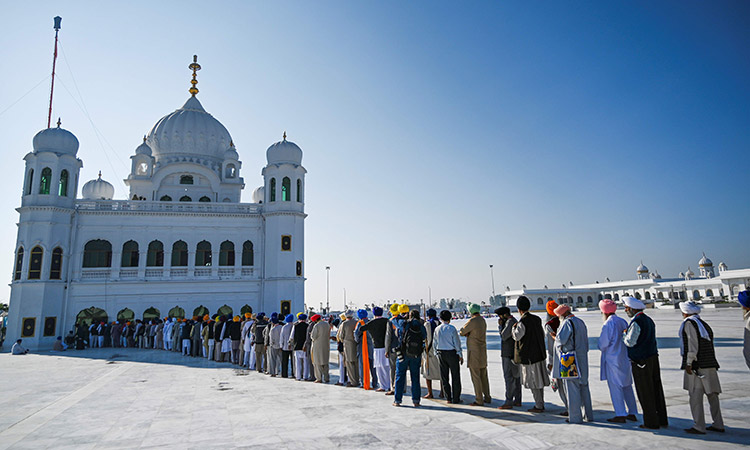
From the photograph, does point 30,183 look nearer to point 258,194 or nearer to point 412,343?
point 258,194

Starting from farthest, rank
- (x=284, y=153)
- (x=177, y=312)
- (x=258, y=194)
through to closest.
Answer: (x=258, y=194) < (x=284, y=153) < (x=177, y=312)

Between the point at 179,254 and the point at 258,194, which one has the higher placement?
the point at 258,194

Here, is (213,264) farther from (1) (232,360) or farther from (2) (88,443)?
(2) (88,443)

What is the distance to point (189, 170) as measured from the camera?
118ft

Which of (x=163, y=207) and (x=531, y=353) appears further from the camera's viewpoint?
(x=163, y=207)

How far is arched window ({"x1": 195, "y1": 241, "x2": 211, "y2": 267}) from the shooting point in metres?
30.9

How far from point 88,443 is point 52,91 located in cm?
3502

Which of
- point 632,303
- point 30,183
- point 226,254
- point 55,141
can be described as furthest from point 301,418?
point 55,141

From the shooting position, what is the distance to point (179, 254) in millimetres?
30547

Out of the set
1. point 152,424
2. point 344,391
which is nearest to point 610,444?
point 344,391

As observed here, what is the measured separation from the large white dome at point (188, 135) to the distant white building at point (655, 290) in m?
42.7

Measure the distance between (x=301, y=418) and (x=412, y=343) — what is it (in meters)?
2.35

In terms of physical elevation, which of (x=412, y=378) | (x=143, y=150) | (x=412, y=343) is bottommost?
(x=412, y=378)

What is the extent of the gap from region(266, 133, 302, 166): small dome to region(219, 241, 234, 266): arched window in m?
6.95
